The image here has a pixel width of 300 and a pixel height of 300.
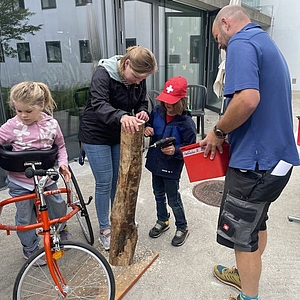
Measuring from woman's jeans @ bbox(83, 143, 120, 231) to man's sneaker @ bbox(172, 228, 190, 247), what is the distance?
0.58 m

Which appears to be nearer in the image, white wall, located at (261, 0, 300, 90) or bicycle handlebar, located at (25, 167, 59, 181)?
bicycle handlebar, located at (25, 167, 59, 181)

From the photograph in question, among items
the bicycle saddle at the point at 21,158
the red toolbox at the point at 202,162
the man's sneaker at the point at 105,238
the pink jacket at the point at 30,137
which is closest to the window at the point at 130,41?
the pink jacket at the point at 30,137

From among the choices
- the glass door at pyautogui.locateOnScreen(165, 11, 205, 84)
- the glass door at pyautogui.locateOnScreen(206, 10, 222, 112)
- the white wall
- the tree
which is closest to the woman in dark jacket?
the tree

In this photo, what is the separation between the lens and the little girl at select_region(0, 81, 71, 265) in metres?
1.94

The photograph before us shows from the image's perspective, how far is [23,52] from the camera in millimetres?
3988

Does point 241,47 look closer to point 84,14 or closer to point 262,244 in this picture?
point 262,244

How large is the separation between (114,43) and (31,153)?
3526 mm

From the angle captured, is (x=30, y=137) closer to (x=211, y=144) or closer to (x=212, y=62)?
(x=211, y=144)

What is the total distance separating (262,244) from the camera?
2041mm

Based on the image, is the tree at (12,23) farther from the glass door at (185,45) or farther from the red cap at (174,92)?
the glass door at (185,45)

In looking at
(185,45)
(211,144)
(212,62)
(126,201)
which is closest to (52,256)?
(126,201)

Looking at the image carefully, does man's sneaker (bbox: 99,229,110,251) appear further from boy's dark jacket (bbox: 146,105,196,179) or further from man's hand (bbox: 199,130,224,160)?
man's hand (bbox: 199,130,224,160)

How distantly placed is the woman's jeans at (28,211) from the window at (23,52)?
2380 millimetres

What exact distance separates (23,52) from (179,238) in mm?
3045
